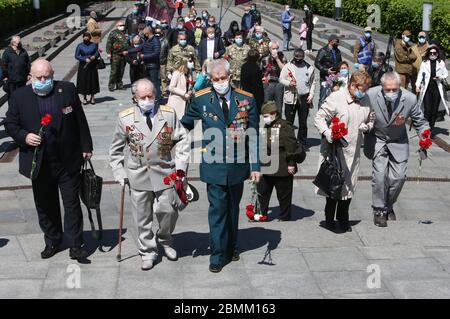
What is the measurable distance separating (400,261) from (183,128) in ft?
7.40

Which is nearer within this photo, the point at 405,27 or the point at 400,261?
the point at 400,261

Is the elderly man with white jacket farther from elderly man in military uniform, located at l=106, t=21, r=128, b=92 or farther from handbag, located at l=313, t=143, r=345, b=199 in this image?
elderly man in military uniform, located at l=106, t=21, r=128, b=92

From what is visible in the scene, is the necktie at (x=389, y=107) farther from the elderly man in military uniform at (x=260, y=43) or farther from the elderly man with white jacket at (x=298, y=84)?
the elderly man in military uniform at (x=260, y=43)

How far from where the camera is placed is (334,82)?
1237 centimetres

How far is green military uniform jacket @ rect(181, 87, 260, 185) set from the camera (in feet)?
23.3

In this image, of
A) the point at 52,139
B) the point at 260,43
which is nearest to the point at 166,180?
the point at 52,139

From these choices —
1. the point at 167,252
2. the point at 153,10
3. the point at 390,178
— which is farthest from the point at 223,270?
the point at 153,10

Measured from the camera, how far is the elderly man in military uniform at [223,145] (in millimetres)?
7109

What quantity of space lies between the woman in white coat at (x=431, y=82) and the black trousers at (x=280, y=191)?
6.18 metres

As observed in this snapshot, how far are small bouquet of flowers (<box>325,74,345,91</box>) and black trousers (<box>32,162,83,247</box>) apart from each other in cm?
519

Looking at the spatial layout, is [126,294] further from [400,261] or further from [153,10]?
[153,10]

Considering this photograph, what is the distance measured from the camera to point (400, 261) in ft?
24.5

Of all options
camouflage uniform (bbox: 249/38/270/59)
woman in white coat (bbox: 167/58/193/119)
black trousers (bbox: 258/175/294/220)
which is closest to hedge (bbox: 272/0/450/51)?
camouflage uniform (bbox: 249/38/270/59)

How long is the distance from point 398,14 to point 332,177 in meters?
21.4
